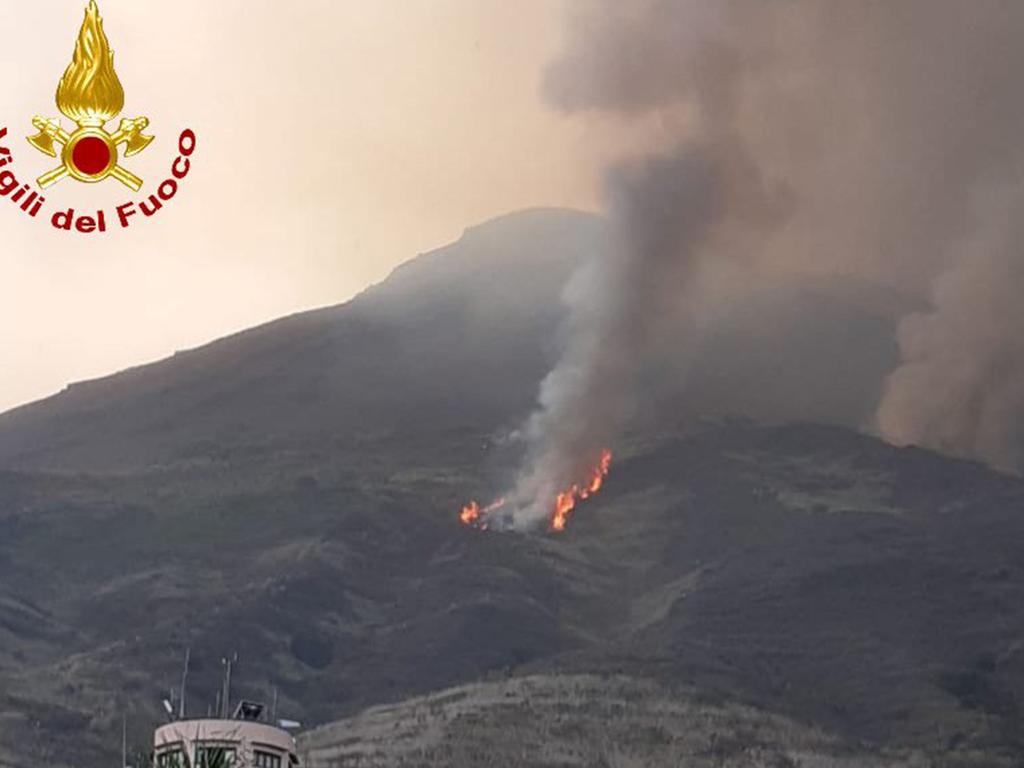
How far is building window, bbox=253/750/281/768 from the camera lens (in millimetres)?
101938

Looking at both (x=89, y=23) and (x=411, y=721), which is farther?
(x=411, y=721)

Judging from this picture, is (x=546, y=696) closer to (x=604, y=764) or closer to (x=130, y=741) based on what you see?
(x=604, y=764)

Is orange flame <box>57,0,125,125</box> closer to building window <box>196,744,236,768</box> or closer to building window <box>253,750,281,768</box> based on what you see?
building window <box>196,744,236,768</box>

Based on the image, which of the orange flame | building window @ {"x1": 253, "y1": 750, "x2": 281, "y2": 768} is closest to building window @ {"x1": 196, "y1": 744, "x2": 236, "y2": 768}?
the orange flame

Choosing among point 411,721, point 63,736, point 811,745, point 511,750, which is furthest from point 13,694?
point 811,745

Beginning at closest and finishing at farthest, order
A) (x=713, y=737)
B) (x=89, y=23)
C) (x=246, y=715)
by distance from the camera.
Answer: (x=89, y=23)
(x=246, y=715)
(x=713, y=737)

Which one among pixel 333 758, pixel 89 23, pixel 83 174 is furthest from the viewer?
pixel 333 758

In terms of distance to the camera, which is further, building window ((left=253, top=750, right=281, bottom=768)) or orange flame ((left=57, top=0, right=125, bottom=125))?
building window ((left=253, top=750, right=281, bottom=768))

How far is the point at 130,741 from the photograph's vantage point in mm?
189000

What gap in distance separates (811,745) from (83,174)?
5541 inches

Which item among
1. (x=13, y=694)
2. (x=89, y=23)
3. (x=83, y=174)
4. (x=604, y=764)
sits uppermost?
(x=13, y=694)

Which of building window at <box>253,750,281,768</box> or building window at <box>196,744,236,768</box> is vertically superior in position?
building window at <box>253,750,281,768</box>

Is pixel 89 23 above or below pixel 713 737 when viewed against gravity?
below

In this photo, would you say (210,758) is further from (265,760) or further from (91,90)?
(265,760)
